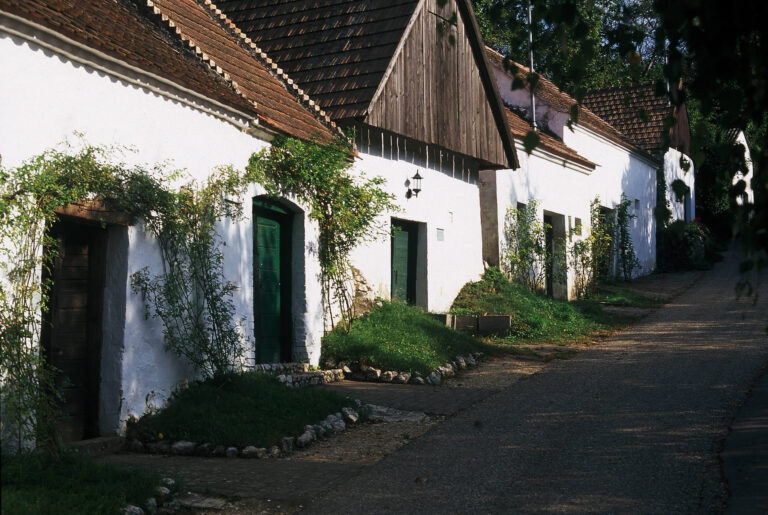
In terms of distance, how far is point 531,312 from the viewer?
602 inches

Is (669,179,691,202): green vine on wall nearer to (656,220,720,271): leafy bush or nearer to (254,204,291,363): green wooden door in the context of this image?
(254,204,291,363): green wooden door

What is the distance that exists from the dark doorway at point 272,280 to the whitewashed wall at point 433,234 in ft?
A: 5.06

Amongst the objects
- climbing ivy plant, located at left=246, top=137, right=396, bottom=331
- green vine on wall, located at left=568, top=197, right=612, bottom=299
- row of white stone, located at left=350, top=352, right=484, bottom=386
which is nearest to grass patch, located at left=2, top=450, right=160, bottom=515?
climbing ivy plant, located at left=246, top=137, right=396, bottom=331

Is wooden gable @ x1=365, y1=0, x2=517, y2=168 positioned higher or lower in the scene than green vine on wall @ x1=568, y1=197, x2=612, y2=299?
higher

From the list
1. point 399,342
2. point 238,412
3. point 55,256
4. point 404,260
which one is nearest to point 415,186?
point 404,260

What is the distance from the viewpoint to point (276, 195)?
32.9 feet

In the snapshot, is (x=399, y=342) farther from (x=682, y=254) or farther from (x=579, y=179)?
(x=682, y=254)

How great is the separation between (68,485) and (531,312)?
1133 centimetres

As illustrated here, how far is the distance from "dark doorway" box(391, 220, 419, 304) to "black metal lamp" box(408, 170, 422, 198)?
1.82 ft

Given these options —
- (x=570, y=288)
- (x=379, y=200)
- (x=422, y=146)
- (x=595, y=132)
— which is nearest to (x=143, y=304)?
(x=379, y=200)

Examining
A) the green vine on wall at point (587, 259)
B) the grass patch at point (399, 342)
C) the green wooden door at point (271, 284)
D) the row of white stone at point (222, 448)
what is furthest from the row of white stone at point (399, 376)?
the green vine on wall at point (587, 259)

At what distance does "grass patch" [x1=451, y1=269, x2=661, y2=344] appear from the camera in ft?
46.9

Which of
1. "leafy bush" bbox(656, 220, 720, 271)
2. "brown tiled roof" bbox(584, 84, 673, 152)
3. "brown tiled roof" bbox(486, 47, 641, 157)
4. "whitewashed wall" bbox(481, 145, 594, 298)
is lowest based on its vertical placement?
"leafy bush" bbox(656, 220, 720, 271)

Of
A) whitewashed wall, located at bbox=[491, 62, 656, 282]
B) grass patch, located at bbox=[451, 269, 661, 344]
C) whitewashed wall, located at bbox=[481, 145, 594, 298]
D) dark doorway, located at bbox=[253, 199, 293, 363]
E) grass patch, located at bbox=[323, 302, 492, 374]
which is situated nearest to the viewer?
dark doorway, located at bbox=[253, 199, 293, 363]
